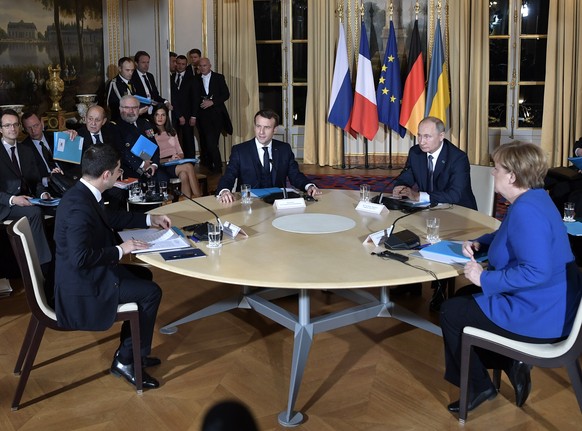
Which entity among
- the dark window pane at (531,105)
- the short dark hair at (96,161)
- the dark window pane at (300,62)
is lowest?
the short dark hair at (96,161)

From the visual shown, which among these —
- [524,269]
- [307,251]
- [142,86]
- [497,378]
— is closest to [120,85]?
[142,86]

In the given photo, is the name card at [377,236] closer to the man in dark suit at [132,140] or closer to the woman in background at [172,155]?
the man in dark suit at [132,140]

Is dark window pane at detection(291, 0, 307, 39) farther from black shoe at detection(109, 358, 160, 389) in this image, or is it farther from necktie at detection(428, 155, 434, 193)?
black shoe at detection(109, 358, 160, 389)

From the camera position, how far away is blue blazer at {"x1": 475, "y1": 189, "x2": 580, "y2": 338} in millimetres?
2713

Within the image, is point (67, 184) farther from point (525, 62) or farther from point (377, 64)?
point (525, 62)

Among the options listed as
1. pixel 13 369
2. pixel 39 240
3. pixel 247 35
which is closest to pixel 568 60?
pixel 247 35

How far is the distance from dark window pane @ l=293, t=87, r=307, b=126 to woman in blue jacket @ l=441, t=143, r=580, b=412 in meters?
8.04

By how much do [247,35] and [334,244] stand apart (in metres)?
7.62

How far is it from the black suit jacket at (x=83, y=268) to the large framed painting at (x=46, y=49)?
4.00 m

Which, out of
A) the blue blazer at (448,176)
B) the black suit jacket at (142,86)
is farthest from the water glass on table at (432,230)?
the black suit jacket at (142,86)

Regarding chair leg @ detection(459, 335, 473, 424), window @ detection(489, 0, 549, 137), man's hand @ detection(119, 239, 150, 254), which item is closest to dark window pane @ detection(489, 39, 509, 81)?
window @ detection(489, 0, 549, 137)

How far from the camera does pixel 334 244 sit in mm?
3453

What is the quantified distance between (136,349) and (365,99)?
288 inches

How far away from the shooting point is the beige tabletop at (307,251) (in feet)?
9.68
